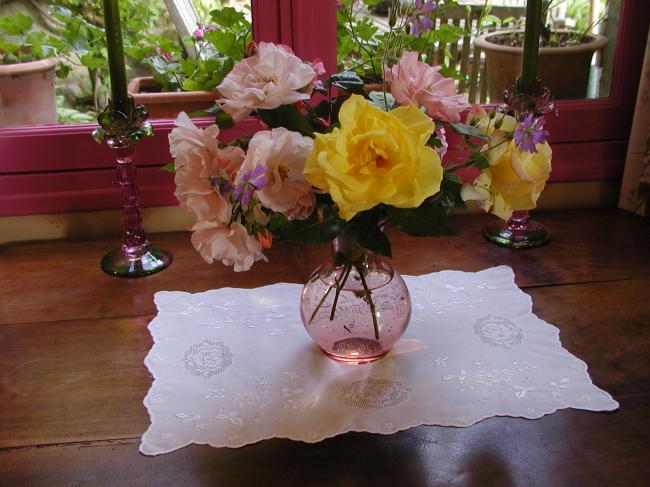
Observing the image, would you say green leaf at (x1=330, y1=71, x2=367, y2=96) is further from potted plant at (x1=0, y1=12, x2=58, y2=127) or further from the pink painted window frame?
potted plant at (x1=0, y1=12, x2=58, y2=127)

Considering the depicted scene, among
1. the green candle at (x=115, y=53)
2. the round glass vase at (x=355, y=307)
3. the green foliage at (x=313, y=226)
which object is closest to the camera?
the green foliage at (x=313, y=226)

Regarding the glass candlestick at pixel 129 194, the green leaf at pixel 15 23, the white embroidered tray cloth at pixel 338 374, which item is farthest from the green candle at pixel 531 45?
the green leaf at pixel 15 23

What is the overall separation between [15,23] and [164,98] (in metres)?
0.28

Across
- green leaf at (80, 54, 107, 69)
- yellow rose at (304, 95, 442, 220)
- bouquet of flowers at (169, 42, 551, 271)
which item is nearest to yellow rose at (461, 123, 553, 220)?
bouquet of flowers at (169, 42, 551, 271)

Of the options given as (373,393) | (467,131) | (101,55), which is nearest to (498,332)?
(373,393)

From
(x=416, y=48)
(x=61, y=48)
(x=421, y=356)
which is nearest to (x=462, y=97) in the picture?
(x=421, y=356)

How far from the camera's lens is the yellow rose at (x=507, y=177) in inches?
31.2

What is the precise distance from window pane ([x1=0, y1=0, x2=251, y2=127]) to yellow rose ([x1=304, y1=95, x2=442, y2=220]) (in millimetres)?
732

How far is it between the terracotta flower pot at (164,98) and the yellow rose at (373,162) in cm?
72

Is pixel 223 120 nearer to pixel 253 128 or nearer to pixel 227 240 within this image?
pixel 227 240

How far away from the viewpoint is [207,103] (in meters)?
1.38

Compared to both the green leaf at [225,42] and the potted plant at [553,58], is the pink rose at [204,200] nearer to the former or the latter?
the green leaf at [225,42]

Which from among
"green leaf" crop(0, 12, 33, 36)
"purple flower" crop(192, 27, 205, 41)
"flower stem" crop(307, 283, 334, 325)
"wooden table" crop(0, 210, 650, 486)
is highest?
"green leaf" crop(0, 12, 33, 36)

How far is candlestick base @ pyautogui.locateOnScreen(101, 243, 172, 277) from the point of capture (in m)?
1.22
